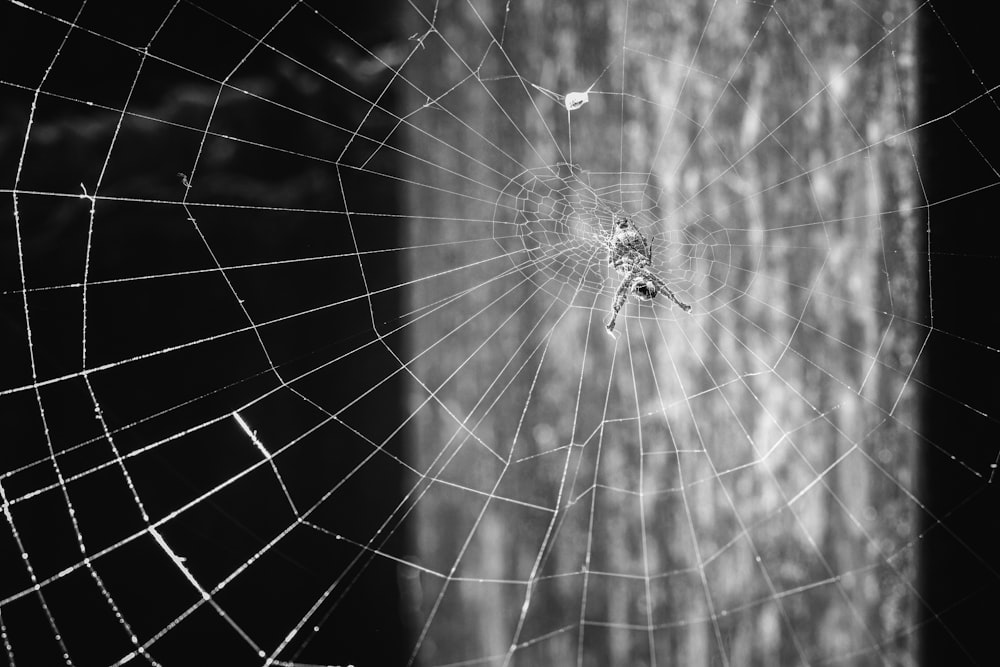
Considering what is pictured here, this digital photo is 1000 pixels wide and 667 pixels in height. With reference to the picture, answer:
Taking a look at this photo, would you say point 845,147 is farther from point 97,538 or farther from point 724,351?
point 97,538

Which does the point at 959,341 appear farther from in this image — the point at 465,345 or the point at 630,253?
the point at 630,253

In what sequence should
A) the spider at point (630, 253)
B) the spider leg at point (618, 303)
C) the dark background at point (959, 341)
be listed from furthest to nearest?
the spider at point (630, 253) → the spider leg at point (618, 303) → the dark background at point (959, 341)

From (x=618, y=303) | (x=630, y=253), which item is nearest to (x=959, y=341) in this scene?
(x=618, y=303)

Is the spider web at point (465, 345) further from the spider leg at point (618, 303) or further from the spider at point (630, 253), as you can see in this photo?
the spider at point (630, 253)

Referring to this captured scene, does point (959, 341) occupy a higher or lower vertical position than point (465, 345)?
higher

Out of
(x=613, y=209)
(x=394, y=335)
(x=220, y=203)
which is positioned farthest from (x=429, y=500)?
(x=613, y=209)

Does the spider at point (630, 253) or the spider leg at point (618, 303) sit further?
the spider at point (630, 253)

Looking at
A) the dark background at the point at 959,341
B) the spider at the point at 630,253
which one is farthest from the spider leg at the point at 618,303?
the dark background at the point at 959,341

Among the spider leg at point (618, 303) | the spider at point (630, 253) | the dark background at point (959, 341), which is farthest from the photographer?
the spider at point (630, 253)
